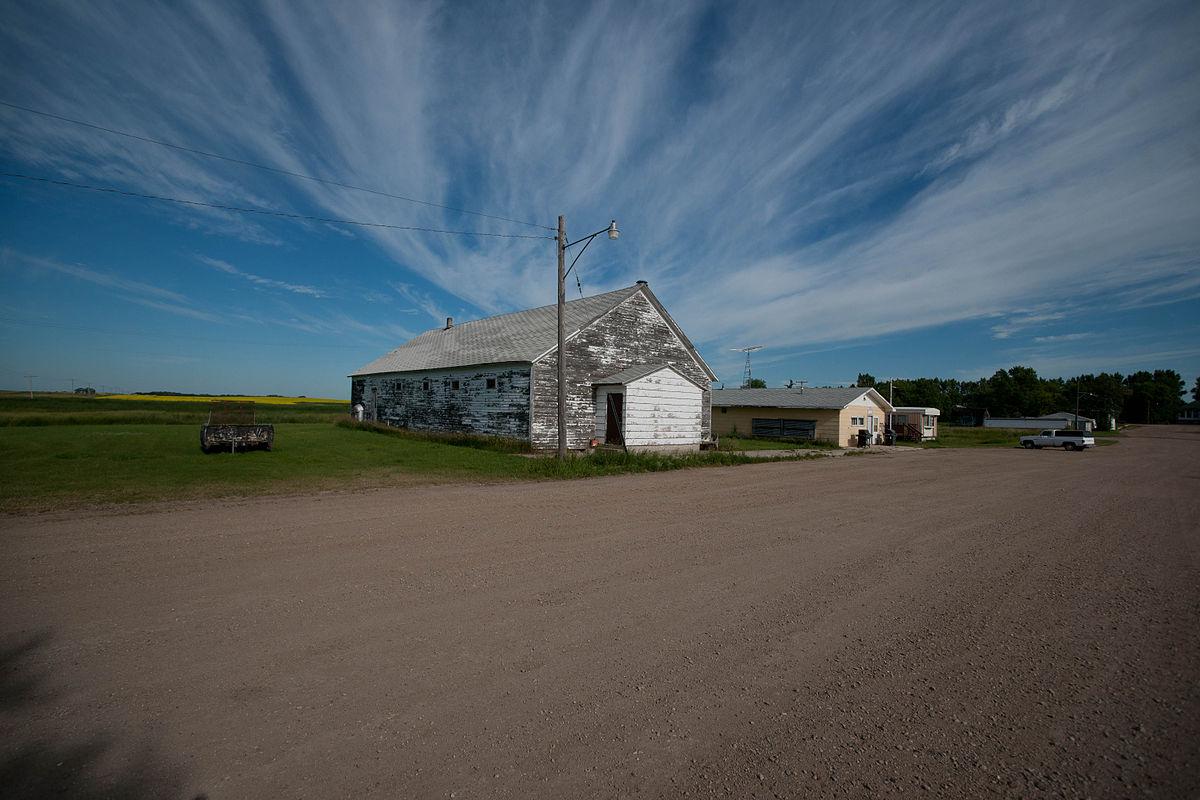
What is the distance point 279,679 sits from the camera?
11.7 feet

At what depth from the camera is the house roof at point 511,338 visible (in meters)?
22.2

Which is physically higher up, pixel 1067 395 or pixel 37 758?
pixel 1067 395

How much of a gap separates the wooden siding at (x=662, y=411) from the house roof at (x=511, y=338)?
12.1 feet

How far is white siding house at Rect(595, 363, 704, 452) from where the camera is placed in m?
20.6

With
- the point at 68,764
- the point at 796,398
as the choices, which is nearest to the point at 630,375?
the point at 68,764

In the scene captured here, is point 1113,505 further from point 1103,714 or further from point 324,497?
point 324,497

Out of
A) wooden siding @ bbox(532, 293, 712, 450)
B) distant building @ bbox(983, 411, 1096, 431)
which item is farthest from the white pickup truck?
distant building @ bbox(983, 411, 1096, 431)

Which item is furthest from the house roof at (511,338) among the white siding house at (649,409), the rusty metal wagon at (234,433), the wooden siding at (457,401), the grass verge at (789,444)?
the rusty metal wagon at (234,433)

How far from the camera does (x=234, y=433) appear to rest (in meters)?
16.9

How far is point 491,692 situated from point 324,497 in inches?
324

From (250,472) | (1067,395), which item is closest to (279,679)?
(250,472)

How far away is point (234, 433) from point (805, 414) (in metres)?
31.6

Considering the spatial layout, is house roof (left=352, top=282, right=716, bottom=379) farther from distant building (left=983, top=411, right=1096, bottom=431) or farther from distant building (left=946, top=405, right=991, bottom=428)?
distant building (left=946, top=405, right=991, bottom=428)

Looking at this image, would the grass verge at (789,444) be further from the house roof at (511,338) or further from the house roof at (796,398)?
the house roof at (511,338)
